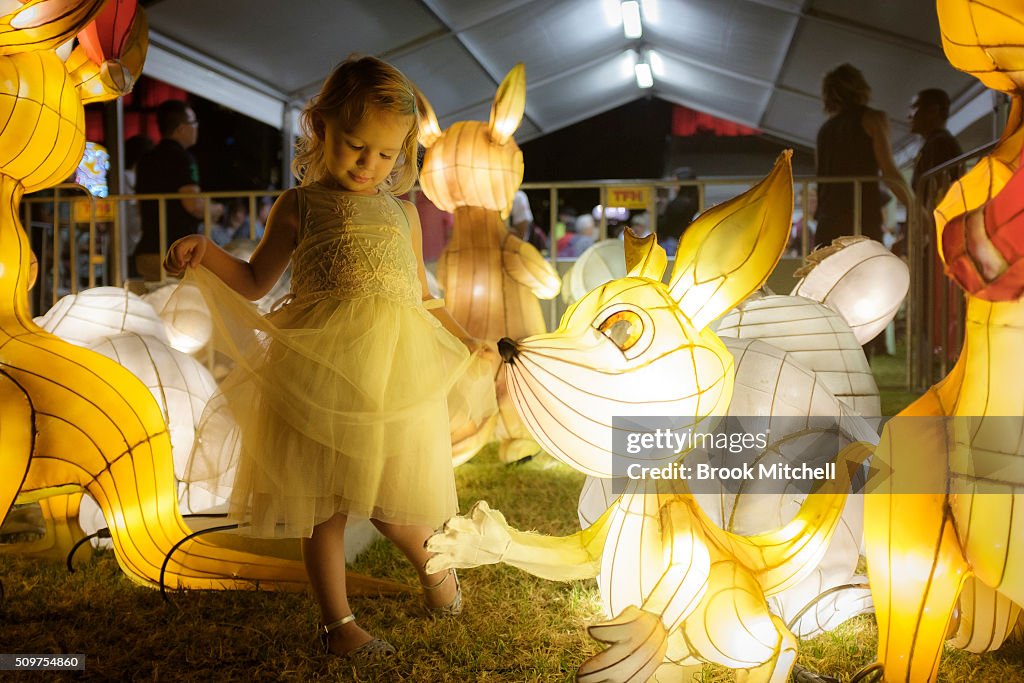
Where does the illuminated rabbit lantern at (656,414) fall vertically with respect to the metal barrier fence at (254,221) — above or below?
below

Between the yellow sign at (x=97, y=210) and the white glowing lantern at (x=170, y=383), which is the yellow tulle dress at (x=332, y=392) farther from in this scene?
the yellow sign at (x=97, y=210)

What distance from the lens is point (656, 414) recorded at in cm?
124

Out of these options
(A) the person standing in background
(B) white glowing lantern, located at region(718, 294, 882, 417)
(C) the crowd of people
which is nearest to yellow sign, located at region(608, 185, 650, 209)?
(C) the crowd of people

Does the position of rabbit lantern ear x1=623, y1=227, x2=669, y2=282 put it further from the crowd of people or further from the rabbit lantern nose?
the crowd of people

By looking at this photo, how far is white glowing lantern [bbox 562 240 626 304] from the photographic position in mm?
3287

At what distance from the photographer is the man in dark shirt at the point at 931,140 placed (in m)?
4.28

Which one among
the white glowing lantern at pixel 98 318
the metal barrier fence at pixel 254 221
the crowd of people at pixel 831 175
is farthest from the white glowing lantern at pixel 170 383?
the crowd of people at pixel 831 175

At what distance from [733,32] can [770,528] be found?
18.9ft

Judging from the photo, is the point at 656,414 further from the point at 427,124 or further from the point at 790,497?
the point at 427,124

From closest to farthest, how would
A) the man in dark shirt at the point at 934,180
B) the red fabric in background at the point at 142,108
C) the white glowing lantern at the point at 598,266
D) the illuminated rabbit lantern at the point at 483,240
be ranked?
the illuminated rabbit lantern at the point at 483,240
the white glowing lantern at the point at 598,266
the man in dark shirt at the point at 934,180
the red fabric in background at the point at 142,108

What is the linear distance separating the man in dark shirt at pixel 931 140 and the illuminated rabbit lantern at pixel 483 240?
7.64 feet

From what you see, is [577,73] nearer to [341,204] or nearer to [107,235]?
[107,235]

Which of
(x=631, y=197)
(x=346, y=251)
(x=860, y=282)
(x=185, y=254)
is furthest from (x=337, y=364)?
(x=631, y=197)

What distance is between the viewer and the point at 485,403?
1852mm
